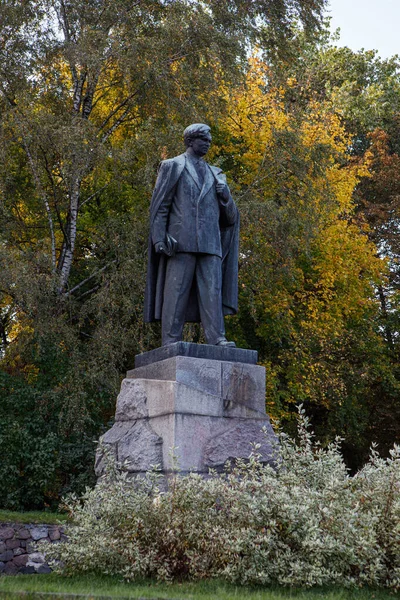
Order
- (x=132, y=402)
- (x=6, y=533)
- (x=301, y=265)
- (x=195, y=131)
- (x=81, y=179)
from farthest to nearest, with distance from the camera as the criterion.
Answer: (x=301, y=265) < (x=81, y=179) < (x=6, y=533) < (x=195, y=131) < (x=132, y=402)

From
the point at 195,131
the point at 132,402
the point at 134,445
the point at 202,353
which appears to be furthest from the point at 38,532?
the point at 195,131

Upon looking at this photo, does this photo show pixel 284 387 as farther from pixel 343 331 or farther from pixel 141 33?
pixel 141 33

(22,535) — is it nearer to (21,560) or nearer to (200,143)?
(21,560)

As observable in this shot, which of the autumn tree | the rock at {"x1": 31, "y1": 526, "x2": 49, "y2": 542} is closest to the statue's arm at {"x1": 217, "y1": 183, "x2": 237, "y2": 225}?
the rock at {"x1": 31, "y1": 526, "x2": 49, "y2": 542}

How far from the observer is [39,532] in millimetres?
11836

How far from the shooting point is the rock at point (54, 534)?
11.9 meters

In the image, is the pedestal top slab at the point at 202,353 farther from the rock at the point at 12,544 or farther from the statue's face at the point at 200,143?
the rock at the point at 12,544

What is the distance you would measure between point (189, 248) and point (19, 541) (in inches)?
236

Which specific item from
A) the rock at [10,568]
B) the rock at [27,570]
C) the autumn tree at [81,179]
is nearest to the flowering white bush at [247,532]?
the rock at [27,570]

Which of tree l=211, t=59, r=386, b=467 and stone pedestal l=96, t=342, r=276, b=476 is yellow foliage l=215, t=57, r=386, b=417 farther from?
stone pedestal l=96, t=342, r=276, b=476

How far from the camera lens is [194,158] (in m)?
8.30

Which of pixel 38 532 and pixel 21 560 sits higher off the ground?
pixel 38 532

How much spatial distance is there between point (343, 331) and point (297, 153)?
17.3 feet

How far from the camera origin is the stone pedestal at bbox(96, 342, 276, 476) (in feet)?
23.5
